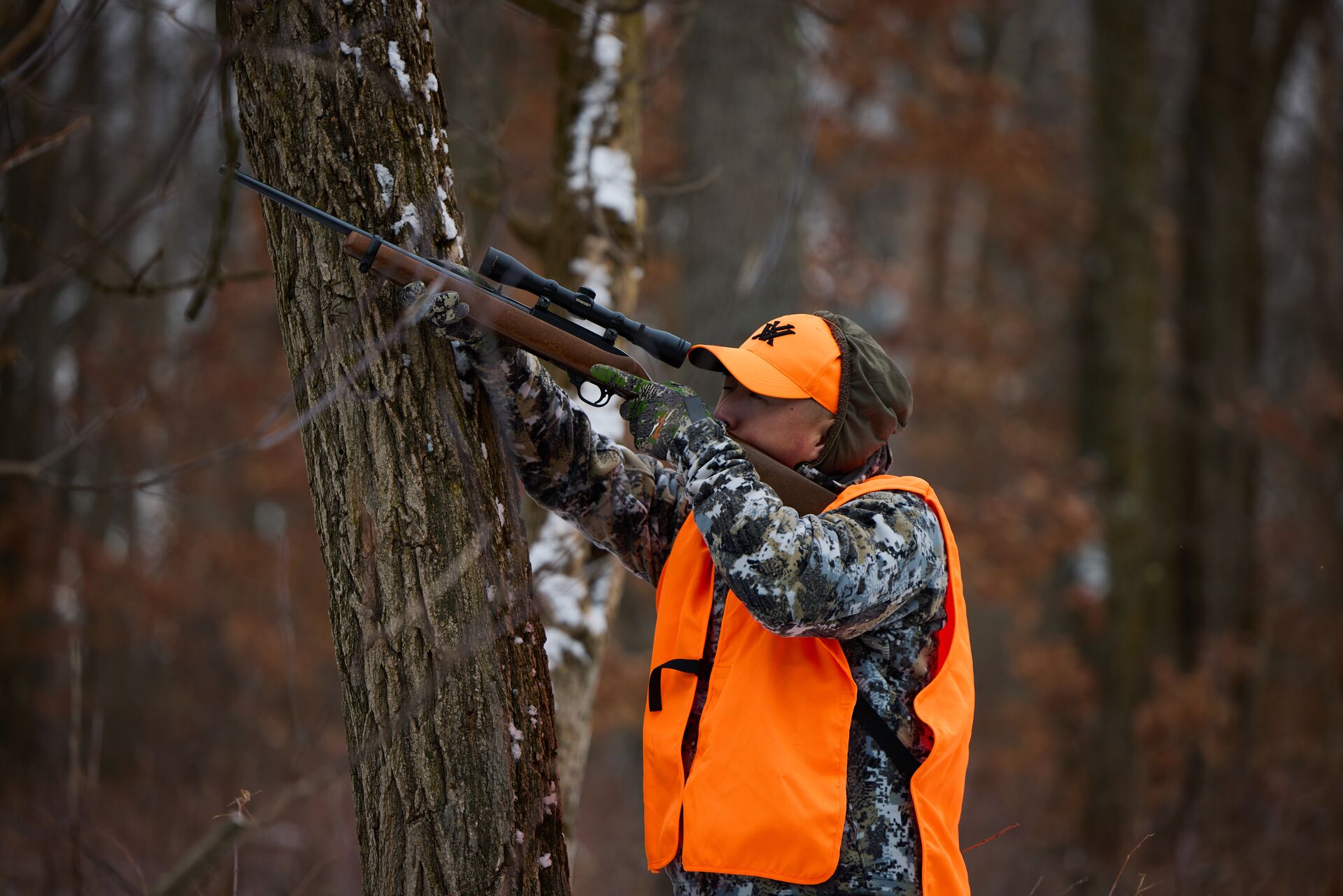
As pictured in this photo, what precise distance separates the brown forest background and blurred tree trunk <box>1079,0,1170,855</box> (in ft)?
0.12

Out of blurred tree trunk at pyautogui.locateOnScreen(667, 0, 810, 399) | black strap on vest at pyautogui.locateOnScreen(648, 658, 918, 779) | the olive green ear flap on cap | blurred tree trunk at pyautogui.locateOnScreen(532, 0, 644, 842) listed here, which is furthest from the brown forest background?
black strap on vest at pyautogui.locateOnScreen(648, 658, 918, 779)

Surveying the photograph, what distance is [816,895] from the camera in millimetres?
2357

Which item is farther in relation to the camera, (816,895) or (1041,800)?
(1041,800)

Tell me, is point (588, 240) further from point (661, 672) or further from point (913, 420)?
point (913, 420)

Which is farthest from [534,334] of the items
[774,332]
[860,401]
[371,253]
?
[860,401]

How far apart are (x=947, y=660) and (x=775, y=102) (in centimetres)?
599

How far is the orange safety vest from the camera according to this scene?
2316mm

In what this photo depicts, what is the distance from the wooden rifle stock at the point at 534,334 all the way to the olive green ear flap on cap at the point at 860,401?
153 millimetres

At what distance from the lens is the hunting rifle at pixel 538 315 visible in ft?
7.75

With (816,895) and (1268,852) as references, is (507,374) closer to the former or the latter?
(816,895)

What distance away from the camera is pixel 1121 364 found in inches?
410

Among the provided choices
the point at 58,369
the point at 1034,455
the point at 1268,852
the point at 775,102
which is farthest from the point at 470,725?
the point at 1034,455

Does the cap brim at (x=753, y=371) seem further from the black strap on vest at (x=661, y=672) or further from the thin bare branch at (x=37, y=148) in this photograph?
the thin bare branch at (x=37, y=148)

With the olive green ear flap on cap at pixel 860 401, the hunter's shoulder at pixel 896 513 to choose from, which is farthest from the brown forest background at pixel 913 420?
the hunter's shoulder at pixel 896 513
